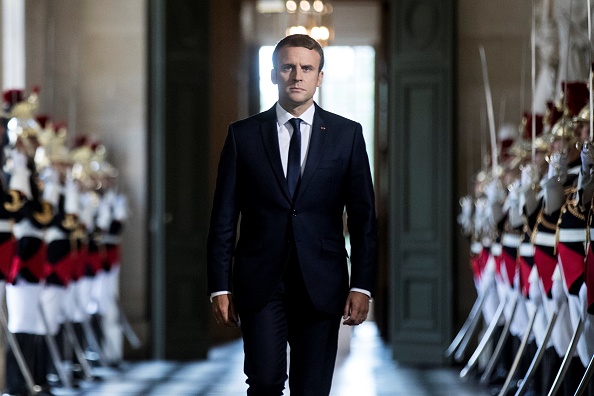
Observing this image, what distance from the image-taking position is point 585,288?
5.48 meters

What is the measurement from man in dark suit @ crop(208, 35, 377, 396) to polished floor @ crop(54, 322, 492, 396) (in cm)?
371

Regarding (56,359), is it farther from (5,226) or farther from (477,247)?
(477,247)

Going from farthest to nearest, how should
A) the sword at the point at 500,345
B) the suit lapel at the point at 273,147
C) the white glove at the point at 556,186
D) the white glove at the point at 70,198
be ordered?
the white glove at the point at 70,198 < the sword at the point at 500,345 < the white glove at the point at 556,186 < the suit lapel at the point at 273,147

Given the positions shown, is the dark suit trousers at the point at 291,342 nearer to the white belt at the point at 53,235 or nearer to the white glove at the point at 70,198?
the white belt at the point at 53,235

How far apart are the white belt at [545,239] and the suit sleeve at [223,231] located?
8.67 ft

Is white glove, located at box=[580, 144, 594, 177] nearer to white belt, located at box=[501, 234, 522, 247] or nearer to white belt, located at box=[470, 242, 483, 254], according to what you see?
white belt, located at box=[501, 234, 522, 247]

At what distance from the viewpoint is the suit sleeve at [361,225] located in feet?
12.5

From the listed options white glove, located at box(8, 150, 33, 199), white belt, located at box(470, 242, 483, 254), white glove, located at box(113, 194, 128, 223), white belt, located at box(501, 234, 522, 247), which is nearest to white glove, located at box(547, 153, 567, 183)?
white belt, located at box(501, 234, 522, 247)

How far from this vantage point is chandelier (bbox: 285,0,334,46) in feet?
37.1

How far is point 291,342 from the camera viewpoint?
383cm

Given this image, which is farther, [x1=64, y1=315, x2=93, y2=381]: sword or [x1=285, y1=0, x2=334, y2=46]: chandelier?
[x1=285, y1=0, x2=334, y2=46]: chandelier

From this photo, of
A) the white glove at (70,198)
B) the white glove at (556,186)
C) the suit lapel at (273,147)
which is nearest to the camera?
the suit lapel at (273,147)

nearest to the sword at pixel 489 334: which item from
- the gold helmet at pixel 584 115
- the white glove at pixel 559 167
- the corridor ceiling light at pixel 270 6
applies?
the gold helmet at pixel 584 115

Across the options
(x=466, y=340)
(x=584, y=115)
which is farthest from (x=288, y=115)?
(x=466, y=340)
